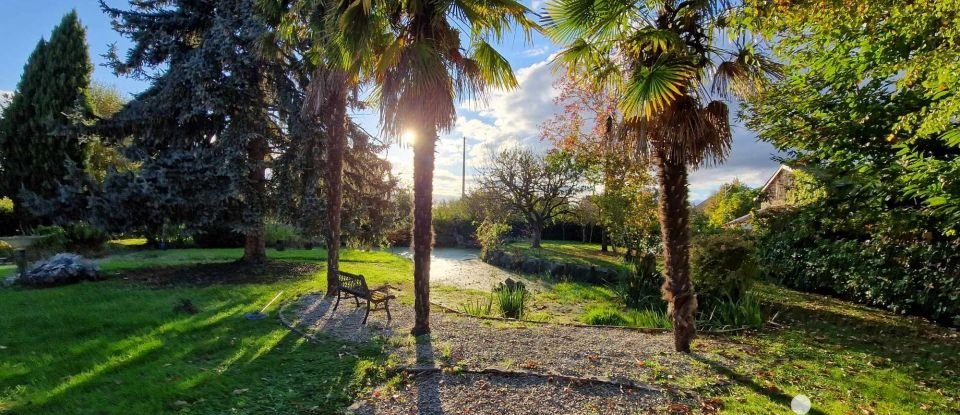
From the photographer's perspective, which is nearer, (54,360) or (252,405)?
(252,405)

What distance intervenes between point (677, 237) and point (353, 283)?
549 cm

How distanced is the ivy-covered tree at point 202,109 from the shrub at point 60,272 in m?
1.62

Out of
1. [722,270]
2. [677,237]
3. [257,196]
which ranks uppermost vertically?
[257,196]

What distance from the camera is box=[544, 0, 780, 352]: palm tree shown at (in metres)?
5.19

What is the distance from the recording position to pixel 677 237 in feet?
18.4

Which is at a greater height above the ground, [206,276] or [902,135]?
[902,135]

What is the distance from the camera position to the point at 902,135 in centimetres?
904

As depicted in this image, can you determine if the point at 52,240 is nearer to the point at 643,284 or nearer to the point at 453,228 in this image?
the point at 643,284

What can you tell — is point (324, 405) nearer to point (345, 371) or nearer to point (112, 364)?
point (345, 371)

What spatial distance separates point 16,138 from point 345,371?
26254mm

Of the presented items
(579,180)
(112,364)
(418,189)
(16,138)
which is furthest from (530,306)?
(16,138)

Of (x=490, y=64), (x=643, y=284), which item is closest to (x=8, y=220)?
(x=490, y=64)

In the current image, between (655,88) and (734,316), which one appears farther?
(734,316)

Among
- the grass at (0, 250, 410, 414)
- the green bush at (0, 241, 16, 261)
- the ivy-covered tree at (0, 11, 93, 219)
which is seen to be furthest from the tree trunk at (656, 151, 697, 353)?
the ivy-covered tree at (0, 11, 93, 219)
